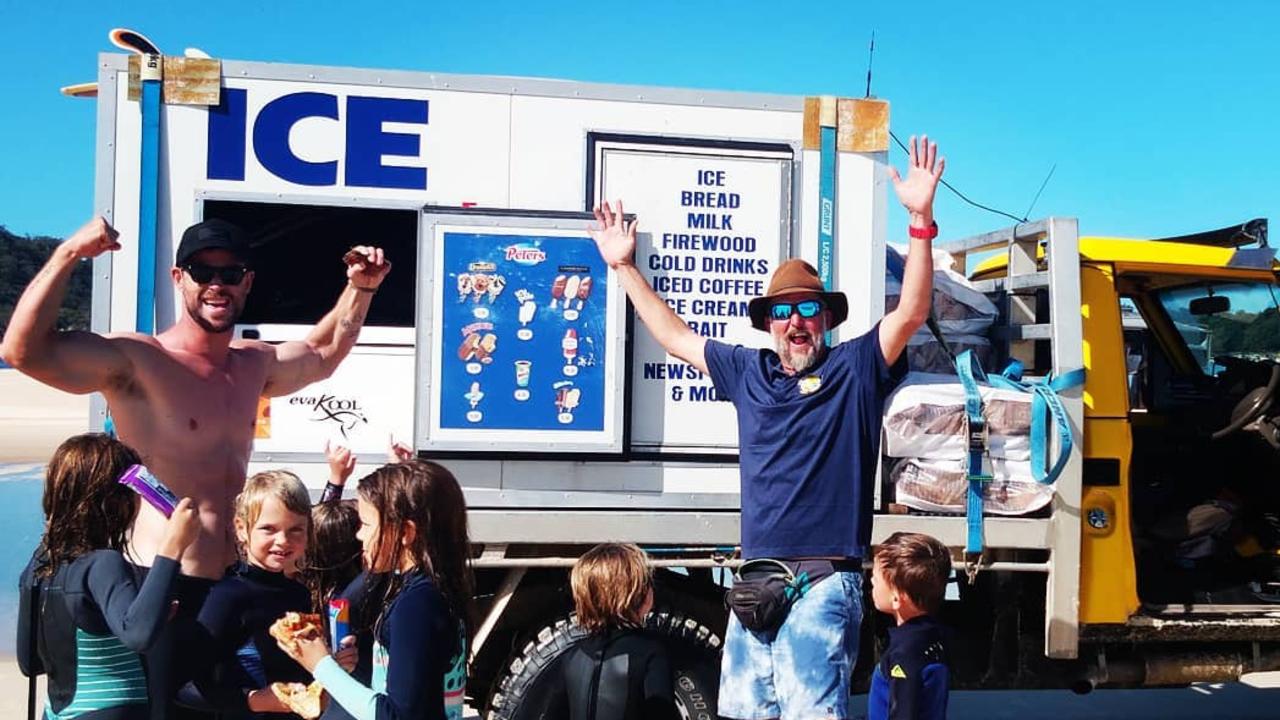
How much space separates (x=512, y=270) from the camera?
441cm

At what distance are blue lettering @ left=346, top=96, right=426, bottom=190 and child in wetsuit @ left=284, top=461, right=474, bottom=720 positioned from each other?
6.23 ft

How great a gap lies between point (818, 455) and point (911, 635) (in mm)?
598

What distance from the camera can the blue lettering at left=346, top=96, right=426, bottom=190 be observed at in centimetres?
439

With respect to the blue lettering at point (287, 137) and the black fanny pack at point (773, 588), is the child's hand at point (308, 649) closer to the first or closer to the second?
the black fanny pack at point (773, 588)

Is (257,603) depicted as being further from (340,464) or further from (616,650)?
(616,650)

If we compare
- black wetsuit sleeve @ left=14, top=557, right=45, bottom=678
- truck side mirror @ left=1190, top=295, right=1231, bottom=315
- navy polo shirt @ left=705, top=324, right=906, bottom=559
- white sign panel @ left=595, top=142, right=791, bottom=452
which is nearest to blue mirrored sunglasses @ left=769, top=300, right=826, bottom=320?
navy polo shirt @ left=705, top=324, right=906, bottom=559

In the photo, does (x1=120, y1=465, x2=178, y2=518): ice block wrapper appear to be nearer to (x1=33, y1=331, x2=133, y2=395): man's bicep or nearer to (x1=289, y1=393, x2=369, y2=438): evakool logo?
(x1=33, y1=331, x2=133, y2=395): man's bicep

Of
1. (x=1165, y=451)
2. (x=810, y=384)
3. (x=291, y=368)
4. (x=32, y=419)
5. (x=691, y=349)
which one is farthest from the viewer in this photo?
(x=32, y=419)

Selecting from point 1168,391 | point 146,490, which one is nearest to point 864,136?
point 1168,391

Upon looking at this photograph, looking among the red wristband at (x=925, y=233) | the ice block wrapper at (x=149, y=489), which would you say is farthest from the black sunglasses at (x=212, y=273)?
the red wristband at (x=925, y=233)

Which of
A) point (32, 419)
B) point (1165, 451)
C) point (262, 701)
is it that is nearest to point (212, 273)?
point (262, 701)

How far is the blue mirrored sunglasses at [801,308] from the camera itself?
3.63 meters

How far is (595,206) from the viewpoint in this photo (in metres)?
4.51

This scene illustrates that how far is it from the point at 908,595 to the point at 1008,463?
1279 mm
